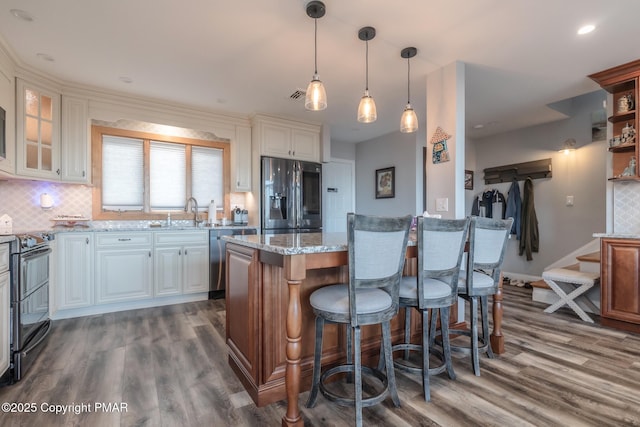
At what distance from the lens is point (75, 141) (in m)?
3.28

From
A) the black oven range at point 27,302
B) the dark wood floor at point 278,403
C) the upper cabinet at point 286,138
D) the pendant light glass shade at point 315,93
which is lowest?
the dark wood floor at point 278,403

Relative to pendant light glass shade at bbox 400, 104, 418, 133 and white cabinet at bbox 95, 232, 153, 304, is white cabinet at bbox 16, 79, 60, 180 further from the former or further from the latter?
pendant light glass shade at bbox 400, 104, 418, 133

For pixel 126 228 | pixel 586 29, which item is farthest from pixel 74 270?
pixel 586 29

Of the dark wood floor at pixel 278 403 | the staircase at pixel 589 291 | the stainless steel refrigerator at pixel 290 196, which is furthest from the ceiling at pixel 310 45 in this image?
the dark wood floor at pixel 278 403

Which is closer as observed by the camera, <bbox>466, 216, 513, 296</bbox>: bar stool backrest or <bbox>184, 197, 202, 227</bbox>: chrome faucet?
<bbox>466, 216, 513, 296</bbox>: bar stool backrest

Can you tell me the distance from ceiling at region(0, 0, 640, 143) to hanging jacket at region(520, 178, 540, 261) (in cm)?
165

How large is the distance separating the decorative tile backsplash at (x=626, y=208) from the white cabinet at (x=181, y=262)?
15.1ft

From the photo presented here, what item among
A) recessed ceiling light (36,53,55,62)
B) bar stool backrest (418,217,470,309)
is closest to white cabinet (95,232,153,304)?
recessed ceiling light (36,53,55,62)

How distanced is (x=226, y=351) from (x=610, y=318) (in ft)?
11.7

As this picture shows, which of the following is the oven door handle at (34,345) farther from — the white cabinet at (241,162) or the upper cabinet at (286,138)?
the upper cabinet at (286,138)

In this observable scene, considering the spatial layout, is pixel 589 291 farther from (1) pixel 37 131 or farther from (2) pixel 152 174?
(1) pixel 37 131

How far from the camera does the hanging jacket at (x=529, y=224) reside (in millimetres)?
4781

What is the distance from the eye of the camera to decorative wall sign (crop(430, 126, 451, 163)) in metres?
2.85

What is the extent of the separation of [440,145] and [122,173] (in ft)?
12.2
